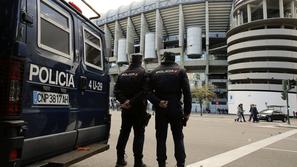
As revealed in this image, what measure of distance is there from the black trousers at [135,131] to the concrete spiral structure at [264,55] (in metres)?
58.5

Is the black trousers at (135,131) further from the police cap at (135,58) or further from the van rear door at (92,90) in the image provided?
the police cap at (135,58)

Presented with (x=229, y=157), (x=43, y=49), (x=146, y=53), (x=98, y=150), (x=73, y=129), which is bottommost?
(x=229, y=157)

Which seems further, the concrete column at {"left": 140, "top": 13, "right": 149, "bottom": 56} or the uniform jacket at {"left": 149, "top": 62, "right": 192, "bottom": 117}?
the concrete column at {"left": 140, "top": 13, "right": 149, "bottom": 56}

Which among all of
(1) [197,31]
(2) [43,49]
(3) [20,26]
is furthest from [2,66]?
(1) [197,31]

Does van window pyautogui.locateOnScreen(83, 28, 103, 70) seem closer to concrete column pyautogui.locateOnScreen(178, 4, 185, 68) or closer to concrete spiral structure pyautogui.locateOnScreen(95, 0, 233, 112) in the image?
concrete spiral structure pyautogui.locateOnScreen(95, 0, 233, 112)

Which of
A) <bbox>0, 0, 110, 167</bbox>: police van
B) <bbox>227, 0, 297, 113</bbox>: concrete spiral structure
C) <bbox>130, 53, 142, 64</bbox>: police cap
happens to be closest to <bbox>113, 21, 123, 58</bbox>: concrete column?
<bbox>227, 0, 297, 113</bbox>: concrete spiral structure

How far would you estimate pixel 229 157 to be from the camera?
6961 mm

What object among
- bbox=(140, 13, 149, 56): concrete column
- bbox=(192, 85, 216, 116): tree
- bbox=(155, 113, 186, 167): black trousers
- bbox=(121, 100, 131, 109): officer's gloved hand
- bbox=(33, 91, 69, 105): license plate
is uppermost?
bbox=(140, 13, 149, 56): concrete column

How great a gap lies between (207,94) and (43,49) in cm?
6439

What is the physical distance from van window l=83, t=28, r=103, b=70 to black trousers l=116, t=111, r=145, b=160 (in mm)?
951

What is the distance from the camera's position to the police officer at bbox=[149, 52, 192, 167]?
4660 millimetres

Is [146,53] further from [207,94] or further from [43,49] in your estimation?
[43,49]

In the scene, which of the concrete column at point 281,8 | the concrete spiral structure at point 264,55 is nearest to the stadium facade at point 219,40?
the concrete spiral structure at point 264,55

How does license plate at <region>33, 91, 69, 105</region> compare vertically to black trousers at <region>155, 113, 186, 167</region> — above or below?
above
